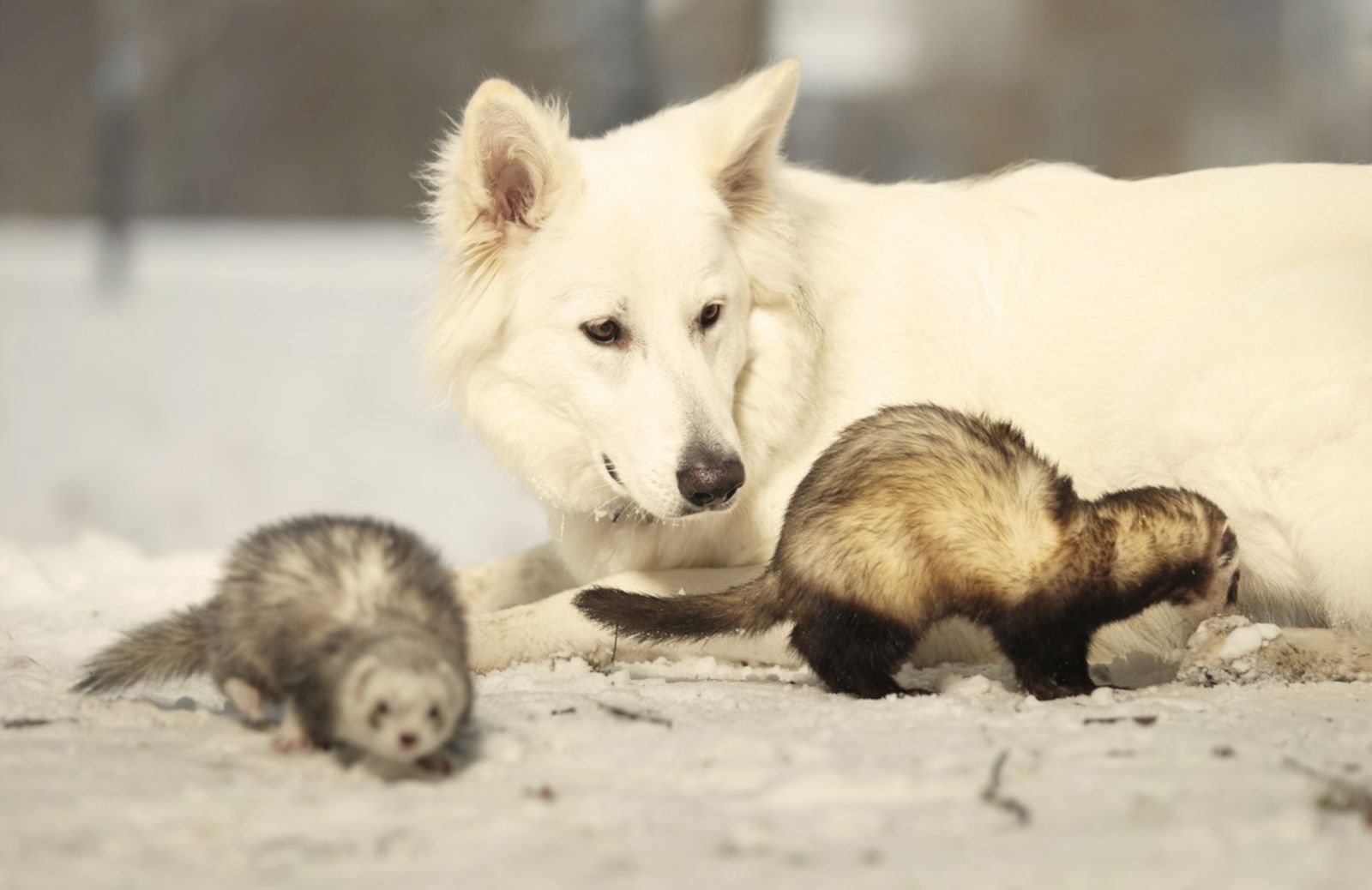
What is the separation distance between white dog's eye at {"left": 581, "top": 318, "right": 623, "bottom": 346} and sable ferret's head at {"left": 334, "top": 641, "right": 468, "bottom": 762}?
5.53 ft

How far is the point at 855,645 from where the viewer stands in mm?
3494

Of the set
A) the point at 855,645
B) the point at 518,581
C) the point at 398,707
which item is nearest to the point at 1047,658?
the point at 855,645

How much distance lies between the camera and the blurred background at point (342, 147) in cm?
1032

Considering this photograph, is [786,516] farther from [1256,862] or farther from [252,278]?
[252,278]

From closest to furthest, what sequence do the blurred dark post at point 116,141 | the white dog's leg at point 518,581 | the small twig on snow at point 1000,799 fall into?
the small twig on snow at point 1000,799 < the white dog's leg at point 518,581 < the blurred dark post at point 116,141

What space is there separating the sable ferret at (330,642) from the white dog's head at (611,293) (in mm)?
967

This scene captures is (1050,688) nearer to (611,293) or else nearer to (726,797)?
(726,797)

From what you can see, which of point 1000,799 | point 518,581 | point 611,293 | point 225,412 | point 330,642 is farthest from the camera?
point 225,412

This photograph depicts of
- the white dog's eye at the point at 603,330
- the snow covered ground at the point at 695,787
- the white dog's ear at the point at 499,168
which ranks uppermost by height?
the white dog's ear at the point at 499,168

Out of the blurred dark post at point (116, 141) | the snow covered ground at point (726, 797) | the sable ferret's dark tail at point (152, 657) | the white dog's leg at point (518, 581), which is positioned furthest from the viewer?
the blurred dark post at point (116, 141)

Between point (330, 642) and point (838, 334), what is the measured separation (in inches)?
87.4

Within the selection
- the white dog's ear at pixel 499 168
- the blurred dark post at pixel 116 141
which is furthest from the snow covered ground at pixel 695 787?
the blurred dark post at pixel 116 141

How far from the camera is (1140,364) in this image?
428 centimetres

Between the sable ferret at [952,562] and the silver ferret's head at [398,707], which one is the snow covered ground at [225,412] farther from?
the silver ferret's head at [398,707]
